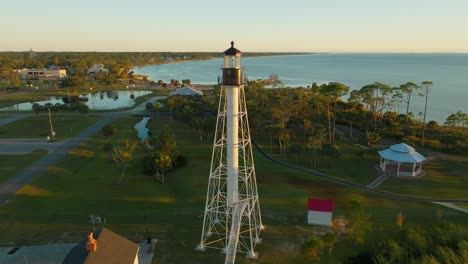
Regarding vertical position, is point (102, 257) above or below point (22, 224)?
above

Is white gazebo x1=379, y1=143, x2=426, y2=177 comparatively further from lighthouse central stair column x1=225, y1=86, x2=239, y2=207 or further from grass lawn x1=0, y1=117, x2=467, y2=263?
lighthouse central stair column x1=225, y1=86, x2=239, y2=207

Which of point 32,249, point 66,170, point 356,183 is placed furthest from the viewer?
point 66,170

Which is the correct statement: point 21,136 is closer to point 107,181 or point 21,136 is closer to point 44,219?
point 107,181

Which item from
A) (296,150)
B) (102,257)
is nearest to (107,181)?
(102,257)

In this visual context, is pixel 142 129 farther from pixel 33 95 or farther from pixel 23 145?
pixel 33 95

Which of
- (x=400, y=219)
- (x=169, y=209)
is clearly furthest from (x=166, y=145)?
(x=400, y=219)

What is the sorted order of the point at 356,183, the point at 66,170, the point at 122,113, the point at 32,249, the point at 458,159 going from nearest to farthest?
the point at 32,249
the point at 356,183
the point at 66,170
the point at 458,159
the point at 122,113
